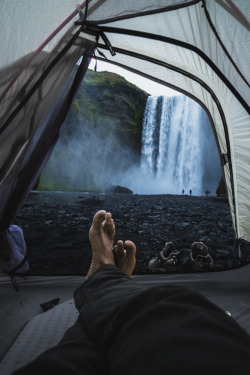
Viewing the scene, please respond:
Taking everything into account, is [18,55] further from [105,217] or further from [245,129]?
[245,129]

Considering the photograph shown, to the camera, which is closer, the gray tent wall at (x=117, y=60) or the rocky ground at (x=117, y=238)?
the gray tent wall at (x=117, y=60)

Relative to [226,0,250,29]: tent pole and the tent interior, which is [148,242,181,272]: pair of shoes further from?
[226,0,250,29]: tent pole

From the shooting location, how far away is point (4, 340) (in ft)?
3.34

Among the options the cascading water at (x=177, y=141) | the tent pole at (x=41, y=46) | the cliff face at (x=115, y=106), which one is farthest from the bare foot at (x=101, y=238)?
the cliff face at (x=115, y=106)

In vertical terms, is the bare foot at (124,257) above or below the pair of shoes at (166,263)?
above

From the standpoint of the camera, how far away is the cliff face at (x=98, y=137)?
786 inches

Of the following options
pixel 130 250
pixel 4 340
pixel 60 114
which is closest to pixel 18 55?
pixel 60 114

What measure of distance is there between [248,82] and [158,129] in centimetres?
1686

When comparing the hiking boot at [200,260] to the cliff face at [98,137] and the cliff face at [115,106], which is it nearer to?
the cliff face at [98,137]

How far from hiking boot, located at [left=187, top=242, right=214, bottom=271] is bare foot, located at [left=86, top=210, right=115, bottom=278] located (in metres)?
0.81

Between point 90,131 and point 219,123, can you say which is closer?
point 219,123

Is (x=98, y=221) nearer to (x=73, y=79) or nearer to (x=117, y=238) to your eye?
(x=73, y=79)

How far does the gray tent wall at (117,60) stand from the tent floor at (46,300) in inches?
17.3

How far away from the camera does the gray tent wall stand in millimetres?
1065
